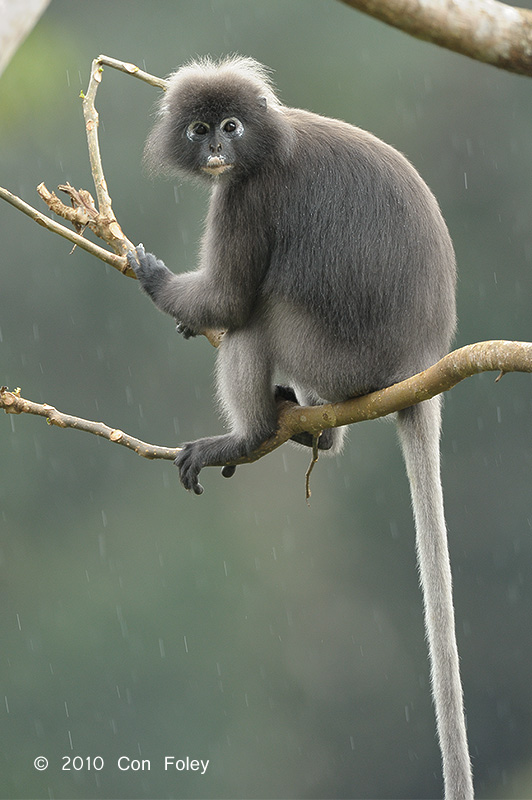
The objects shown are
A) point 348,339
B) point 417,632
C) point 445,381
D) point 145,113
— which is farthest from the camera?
point 417,632

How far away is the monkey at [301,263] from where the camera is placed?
4285 millimetres

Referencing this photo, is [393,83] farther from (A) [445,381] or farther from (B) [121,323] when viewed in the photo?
(A) [445,381]

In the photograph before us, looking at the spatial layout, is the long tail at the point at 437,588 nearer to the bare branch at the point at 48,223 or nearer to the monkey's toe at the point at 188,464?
the monkey's toe at the point at 188,464

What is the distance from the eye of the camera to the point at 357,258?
4.33 metres

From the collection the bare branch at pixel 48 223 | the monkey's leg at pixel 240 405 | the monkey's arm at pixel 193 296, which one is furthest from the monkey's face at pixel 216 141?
the monkey's leg at pixel 240 405

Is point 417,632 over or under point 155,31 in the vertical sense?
under

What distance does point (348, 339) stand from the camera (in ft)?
14.5

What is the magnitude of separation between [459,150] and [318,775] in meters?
9.64

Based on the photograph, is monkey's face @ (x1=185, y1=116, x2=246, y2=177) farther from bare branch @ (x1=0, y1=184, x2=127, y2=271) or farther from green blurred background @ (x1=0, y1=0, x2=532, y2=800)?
green blurred background @ (x1=0, y1=0, x2=532, y2=800)

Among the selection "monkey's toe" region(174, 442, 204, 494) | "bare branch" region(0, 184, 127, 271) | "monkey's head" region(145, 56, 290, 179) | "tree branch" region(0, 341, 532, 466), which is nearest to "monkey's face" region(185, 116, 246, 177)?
"monkey's head" region(145, 56, 290, 179)

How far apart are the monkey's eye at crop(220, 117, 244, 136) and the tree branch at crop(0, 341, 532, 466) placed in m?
1.02

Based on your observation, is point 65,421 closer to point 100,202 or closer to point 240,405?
point 240,405

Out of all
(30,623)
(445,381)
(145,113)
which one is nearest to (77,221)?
(445,381)

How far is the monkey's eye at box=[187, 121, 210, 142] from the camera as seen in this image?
4.31m
